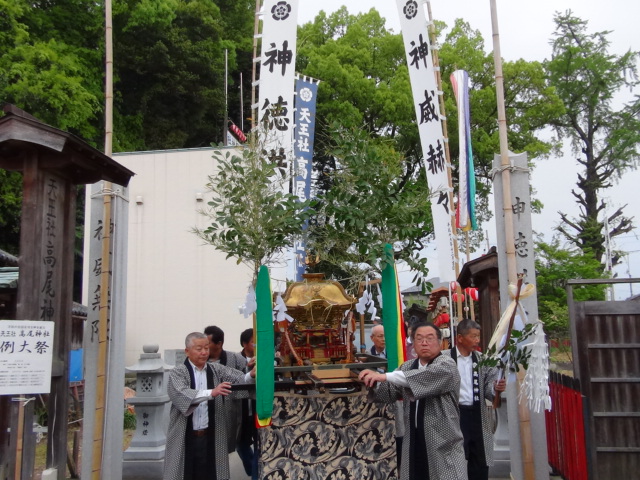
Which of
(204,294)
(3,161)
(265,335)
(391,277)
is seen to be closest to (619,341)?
(391,277)

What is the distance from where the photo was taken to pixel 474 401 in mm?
4906

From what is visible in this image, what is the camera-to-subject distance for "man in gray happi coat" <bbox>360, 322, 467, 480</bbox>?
4.13 m

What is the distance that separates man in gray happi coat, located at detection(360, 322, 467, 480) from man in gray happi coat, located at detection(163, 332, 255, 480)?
4.31 feet

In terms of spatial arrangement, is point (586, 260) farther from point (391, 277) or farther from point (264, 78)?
point (391, 277)

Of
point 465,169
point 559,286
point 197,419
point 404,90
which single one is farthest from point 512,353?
point 404,90

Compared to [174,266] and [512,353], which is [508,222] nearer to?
[512,353]

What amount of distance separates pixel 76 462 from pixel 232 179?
428cm

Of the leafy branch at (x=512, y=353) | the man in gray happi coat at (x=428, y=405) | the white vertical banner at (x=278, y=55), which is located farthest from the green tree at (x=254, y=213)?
the white vertical banner at (x=278, y=55)

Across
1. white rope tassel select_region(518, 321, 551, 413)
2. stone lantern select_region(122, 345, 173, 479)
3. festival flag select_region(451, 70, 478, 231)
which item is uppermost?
festival flag select_region(451, 70, 478, 231)

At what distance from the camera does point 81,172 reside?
5.40 metres

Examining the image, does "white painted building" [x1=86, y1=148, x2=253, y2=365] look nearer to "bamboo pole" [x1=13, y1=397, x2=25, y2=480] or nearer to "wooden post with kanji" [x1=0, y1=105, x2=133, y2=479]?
"wooden post with kanji" [x1=0, y1=105, x2=133, y2=479]

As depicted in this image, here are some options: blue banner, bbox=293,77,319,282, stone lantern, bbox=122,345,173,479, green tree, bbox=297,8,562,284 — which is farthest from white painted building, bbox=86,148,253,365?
stone lantern, bbox=122,345,173,479

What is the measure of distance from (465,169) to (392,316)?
17.6ft

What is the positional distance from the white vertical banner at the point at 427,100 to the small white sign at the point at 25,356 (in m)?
6.33
